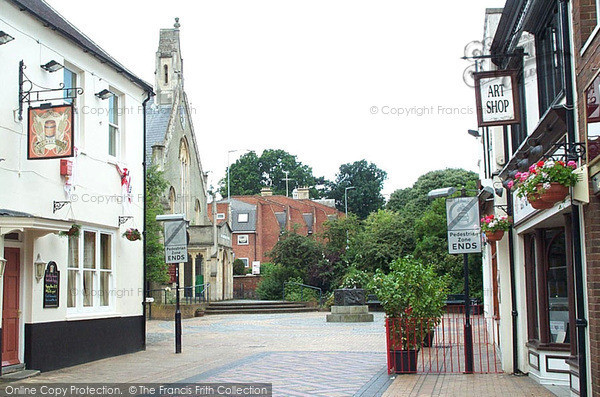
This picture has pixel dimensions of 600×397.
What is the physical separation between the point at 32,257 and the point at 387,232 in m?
29.1

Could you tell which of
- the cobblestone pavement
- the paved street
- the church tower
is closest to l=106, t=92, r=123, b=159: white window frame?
the paved street

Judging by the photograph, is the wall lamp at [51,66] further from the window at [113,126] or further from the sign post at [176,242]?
the sign post at [176,242]

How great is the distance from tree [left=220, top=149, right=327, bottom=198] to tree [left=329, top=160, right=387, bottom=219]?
397 cm

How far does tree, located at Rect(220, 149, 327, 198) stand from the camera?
91.2 m

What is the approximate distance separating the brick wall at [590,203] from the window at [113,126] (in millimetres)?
11830

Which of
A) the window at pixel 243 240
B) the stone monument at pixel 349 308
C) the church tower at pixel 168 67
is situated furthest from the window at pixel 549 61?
the window at pixel 243 240

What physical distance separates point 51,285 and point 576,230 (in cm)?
1020

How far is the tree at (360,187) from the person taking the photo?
87562 millimetres

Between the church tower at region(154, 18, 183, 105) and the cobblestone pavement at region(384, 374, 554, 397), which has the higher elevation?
the church tower at region(154, 18, 183, 105)

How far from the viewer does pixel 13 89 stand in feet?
43.0

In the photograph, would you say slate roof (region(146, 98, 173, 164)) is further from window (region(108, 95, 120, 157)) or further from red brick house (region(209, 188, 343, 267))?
window (region(108, 95, 120, 157))

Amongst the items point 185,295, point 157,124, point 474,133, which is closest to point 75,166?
point 474,133

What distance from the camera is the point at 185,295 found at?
40250 mm

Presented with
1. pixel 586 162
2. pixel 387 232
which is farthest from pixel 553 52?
pixel 387 232
